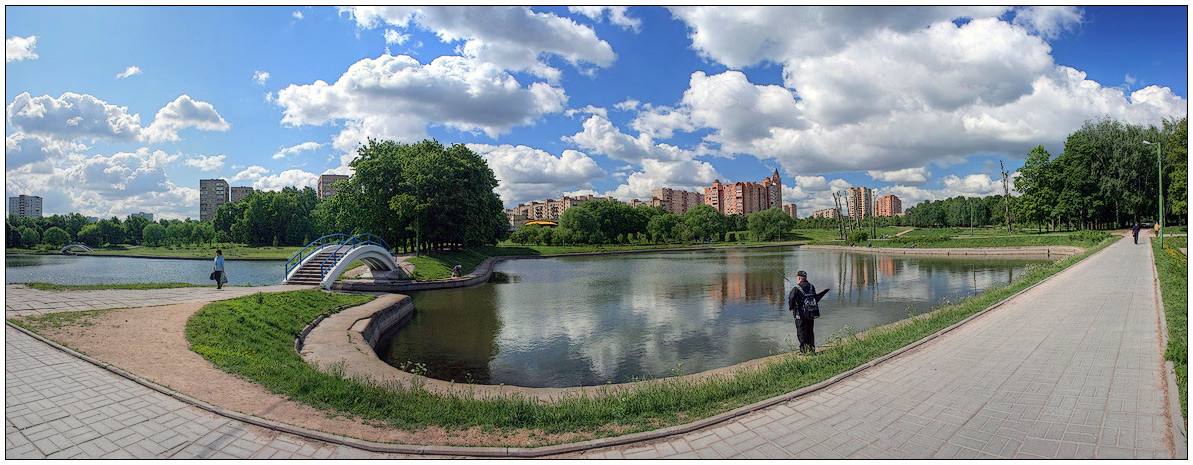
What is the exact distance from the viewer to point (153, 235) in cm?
7494

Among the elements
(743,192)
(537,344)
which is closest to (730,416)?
(537,344)

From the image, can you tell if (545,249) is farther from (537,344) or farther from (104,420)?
(104,420)

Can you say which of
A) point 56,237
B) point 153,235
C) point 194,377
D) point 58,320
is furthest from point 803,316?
point 153,235

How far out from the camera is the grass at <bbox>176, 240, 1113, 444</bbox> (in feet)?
17.4

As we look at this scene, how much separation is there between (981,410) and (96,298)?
17.7 m

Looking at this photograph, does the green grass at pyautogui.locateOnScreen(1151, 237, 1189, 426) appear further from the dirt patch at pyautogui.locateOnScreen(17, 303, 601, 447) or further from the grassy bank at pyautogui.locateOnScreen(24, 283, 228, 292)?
the grassy bank at pyautogui.locateOnScreen(24, 283, 228, 292)

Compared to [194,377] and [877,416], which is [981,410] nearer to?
[877,416]

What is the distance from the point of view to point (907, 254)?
49.9m

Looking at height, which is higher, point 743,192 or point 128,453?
point 743,192

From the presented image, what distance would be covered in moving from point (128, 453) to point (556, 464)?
399 cm

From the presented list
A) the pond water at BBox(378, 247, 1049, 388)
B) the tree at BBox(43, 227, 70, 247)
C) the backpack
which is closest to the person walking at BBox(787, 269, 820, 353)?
the backpack

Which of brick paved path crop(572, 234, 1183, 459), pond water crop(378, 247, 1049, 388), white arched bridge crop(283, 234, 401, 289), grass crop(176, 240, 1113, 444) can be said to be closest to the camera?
brick paved path crop(572, 234, 1183, 459)

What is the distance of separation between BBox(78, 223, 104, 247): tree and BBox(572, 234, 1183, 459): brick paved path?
98.8m

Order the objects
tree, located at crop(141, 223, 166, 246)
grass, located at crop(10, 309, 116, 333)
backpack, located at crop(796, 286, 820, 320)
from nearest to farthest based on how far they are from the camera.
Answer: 1. backpack, located at crop(796, 286, 820, 320)
2. grass, located at crop(10, 309, 116, 333)
3. tree, located at crop(141, 223, 166, 246)
